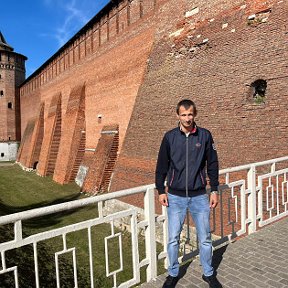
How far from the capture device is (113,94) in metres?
14.6

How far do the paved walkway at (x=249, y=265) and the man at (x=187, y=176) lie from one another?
0.70 feet

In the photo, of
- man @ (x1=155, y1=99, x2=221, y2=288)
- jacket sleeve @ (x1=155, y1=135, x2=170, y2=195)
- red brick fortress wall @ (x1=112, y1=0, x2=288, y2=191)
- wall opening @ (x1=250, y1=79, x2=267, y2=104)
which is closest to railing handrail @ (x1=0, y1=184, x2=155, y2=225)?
jacket sleeve @ (x1=155, y1=135, x2=170, y2=195)

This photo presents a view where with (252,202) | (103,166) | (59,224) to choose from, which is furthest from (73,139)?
(252,202)

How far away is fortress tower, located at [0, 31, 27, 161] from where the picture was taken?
33.8 m

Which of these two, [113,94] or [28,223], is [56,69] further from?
[28,223]

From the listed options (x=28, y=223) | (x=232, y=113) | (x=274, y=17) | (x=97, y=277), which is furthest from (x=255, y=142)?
(x=28, y=223)

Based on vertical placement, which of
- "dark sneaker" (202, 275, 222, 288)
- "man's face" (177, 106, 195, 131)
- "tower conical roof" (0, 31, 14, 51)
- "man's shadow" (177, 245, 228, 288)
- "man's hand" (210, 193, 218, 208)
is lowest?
"man's shadow" (177, 245, 228, 288)

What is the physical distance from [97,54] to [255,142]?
1160 cm

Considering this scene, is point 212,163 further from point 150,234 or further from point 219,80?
point 219,80

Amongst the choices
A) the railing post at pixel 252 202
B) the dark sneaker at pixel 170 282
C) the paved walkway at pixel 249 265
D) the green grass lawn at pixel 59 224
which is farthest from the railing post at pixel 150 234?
the green grass lawn at pixel 59 224

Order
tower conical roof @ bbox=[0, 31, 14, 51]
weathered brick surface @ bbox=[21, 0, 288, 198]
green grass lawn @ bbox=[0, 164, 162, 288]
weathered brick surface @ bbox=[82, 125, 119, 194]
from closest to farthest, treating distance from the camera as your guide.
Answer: green grass lawn @ bbox=[0, 164, 162, 288] < weathered brick surface @ bbox=[21, 0, 288, 198] < weathered brick surface @ bbox=[82, 125, 119, 194] < tower conical roof @ bbox=[0, 31, 14, 51]

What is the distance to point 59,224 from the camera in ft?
33.2

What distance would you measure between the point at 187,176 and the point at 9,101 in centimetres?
3540

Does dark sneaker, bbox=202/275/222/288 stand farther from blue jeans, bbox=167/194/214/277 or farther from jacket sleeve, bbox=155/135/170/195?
jacket sleeve, bbox=155/135/170/195
